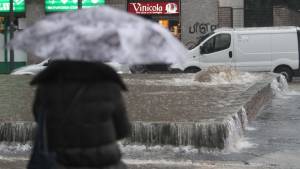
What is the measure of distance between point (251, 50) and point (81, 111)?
19.6 meters

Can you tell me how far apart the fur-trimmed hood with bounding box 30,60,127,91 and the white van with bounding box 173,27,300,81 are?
62.5 ft

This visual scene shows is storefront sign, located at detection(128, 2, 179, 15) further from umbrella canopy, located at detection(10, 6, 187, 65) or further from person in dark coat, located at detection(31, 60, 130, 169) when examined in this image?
person in dark coat, located at detection(31, 60, 130, 169)

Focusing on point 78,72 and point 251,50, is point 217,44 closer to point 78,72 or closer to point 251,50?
point 251,50

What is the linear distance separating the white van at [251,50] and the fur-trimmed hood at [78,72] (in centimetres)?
1904

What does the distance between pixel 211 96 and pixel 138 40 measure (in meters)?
8.04

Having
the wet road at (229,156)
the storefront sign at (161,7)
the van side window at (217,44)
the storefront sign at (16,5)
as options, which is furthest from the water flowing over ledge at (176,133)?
the storefront sign at (16,5)

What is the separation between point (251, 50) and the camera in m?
22.6

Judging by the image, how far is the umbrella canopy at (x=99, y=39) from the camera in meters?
3.43

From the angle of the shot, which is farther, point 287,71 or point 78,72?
point 287,71

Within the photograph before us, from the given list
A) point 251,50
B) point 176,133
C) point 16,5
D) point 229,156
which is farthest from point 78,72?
A: point 16,5

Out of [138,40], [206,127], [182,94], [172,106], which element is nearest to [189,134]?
[206,127]

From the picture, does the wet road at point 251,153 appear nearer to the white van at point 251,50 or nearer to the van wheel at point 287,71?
the white van at point 251,50

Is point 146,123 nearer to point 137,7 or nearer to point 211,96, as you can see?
point 211,96

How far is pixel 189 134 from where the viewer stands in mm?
8039
